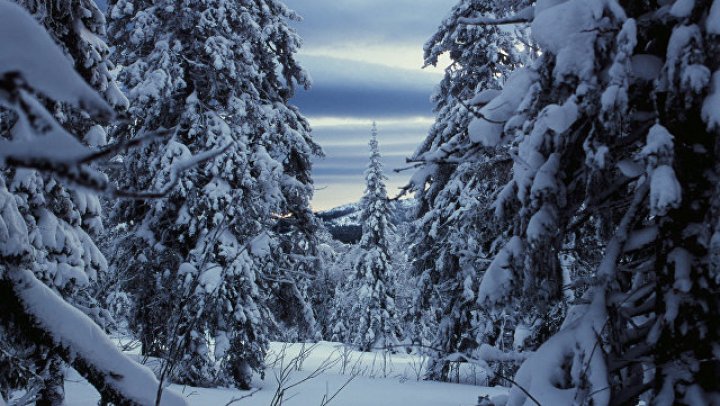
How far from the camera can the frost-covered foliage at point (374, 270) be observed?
28.0m

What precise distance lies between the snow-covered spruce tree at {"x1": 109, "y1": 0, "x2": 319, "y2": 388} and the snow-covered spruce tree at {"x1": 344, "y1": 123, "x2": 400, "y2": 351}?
14561 millimetres

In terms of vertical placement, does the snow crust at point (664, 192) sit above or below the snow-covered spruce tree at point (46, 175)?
above

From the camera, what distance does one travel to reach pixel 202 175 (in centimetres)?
1213

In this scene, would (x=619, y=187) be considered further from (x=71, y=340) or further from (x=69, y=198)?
(x=69, y=198)

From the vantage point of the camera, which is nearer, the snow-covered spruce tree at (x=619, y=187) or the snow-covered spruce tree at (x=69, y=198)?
the snow-covered spruce tree at (x=619, y=187)

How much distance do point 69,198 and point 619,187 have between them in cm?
775

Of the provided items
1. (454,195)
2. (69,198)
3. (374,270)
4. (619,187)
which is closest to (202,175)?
(69,198)

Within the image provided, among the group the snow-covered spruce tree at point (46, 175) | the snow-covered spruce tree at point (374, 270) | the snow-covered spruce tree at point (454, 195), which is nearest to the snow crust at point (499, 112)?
the snow-covered spruce tree at point (46, 175)

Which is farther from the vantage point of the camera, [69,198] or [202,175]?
[202,175]

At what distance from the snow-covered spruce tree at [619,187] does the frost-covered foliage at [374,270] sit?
958 inches

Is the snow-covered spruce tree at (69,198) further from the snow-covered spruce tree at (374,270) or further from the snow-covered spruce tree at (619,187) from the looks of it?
the snow-covered spruce tree at (374,270)

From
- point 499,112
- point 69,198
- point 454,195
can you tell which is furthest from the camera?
point 454,195

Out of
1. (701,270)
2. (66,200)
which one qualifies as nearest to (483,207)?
(701,270)

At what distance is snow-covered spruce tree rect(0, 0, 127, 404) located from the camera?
23.9ft
